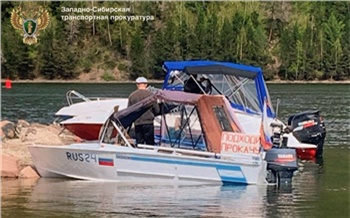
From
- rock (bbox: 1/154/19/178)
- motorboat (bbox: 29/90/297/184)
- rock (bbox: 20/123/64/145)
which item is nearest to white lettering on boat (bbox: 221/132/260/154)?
motorboat (bbox: 29/90/297/184)

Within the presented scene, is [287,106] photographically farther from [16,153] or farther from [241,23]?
[241,23]

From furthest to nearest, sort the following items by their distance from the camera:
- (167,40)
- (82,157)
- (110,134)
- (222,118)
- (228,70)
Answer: (167,40) → (228,70) → (222,118) → (110,134) → (82,157)

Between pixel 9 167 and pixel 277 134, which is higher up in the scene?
pixel 277 134

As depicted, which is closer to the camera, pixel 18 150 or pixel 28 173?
pixel 28 173

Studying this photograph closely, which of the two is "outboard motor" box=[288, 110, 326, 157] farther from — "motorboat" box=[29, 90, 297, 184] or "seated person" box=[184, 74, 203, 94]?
"motorboat" box=[29, 90, 297, 184]

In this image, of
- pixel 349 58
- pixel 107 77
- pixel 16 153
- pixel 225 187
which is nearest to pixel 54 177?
pixel 16 153

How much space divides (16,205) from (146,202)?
2.16m

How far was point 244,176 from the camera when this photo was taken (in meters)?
17.3

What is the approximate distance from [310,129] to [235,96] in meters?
2.12

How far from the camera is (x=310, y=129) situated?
78.2 feet

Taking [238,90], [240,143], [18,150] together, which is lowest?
[18,150]

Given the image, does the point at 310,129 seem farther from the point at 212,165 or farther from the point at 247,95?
the point at 212,165

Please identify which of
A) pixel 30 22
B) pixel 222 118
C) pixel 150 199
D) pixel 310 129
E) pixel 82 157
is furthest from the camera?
pixel 30 22

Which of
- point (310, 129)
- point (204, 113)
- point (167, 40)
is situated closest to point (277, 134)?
point (310, 129)
